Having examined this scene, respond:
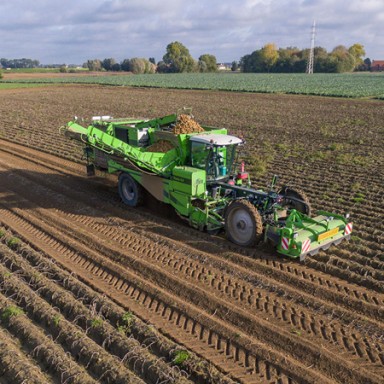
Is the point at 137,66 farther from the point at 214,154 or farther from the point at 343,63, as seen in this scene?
the point at 214,154

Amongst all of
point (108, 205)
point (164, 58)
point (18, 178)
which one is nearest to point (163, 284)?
point (108, 205)

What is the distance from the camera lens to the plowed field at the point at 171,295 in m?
5.77

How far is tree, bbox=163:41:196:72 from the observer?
110 meters

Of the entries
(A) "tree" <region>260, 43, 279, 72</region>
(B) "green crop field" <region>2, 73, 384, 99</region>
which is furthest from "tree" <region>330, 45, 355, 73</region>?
(B) "green crop field" <region>2, 73, 384, 99</region>

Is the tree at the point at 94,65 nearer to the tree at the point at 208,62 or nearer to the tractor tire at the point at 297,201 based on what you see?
the tree at the point at 208,62

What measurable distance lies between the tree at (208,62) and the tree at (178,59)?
8.50 feet

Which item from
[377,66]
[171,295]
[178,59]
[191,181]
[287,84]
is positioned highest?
[178,59]

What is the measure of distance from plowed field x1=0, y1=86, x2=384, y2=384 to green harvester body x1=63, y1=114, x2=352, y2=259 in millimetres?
418

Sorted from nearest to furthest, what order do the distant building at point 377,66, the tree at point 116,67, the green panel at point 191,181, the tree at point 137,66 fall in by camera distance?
the green panel at point 191,181, the tree at point 137,66, the tree at point 116,67, the distant building at point 377,66

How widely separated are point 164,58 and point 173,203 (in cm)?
11134

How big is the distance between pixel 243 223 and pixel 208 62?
363 ft

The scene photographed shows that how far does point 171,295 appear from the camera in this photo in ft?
24.4

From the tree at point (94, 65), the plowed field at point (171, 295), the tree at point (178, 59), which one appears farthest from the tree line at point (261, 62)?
the plowed field at point (171, 295)

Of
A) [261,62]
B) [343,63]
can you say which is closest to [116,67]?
Result: [261,62]
